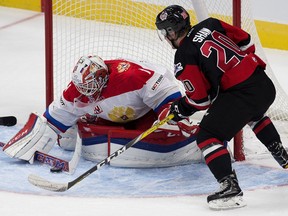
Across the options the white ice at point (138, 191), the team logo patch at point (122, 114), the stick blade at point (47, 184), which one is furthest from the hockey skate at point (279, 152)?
the stick blade at point (47, 184)

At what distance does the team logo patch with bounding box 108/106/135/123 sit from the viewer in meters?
4.14

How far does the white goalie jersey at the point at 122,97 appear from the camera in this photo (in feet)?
13.4

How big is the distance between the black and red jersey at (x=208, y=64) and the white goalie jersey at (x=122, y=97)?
570 millimetres

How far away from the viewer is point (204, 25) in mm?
3586

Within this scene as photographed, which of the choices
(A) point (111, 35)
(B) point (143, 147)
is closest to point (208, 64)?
(B) point (143, 147)

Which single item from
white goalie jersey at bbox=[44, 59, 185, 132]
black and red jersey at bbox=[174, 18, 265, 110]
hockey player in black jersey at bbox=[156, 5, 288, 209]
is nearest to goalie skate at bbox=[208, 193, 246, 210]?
hockey player in black jersey at bbox=[156, 5, 288, 209]

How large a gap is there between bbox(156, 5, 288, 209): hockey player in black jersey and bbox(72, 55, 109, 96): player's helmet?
486 mm

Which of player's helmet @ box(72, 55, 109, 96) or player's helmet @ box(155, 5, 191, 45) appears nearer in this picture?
player's helmet @ box(155, 5, 191, 45)

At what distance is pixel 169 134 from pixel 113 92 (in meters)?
0.31

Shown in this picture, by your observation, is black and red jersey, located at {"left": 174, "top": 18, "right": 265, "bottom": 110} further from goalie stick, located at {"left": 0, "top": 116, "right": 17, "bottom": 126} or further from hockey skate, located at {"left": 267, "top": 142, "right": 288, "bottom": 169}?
goalie stick, located at {"left": 0, "top": 116, "right": 17, "bottom": 126}

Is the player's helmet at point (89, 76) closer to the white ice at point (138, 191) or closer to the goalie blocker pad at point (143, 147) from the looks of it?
the goalie blocker pad at point (143, 147)

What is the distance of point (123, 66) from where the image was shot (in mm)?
4133

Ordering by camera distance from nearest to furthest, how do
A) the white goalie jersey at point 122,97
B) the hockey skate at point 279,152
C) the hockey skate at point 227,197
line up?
the hockey skate at point 227,197 < the hockey skate at point 279,152 < the white goalie jersey at point 122,97

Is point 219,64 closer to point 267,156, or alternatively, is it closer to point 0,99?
point 267,156
